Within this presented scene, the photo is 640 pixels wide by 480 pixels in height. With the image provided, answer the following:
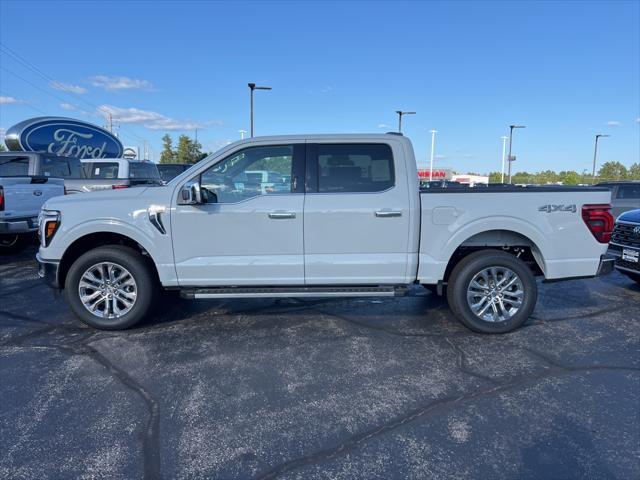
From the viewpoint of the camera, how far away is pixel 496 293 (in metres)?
4.52

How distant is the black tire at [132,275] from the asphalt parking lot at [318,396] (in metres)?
0.18

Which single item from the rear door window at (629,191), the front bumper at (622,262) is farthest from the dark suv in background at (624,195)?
the front bumper at (622,262)

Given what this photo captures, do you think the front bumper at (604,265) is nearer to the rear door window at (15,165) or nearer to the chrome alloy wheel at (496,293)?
the chrome alloy wheel at (496,293)

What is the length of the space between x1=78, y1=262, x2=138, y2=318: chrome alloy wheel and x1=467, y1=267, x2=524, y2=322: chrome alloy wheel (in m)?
3.66

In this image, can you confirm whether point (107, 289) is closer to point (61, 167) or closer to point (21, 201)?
point (21, 201)

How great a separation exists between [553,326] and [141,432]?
4.37 metres

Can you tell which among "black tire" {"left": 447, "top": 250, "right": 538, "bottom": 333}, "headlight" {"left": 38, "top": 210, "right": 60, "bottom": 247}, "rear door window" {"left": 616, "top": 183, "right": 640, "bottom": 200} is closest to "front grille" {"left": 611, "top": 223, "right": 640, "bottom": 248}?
"black tire" {"left": 447, "top": 250, "right": 538, "bottom": 333}

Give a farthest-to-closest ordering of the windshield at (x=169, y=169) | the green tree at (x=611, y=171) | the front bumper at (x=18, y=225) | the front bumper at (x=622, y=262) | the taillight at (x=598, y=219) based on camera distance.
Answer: the green tree at (x=611, y=171), the windshield at (x=169, y=169), the front bumper at (x=18, y=225), the front bumper at (x=622, y=262), the taillight at (x=598, y=219)

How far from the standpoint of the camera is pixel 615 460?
2514 millimetres

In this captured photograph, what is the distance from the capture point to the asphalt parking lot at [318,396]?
253cm

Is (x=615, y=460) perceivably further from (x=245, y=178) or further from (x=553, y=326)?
(x=245, y=178)

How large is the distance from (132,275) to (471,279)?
3.62 m

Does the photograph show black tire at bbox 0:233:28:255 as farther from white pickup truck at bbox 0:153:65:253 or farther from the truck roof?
the truck roof

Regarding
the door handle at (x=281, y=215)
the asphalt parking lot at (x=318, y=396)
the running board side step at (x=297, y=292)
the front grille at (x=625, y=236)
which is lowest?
the asphalt parking lot at (x=318, y=396)
